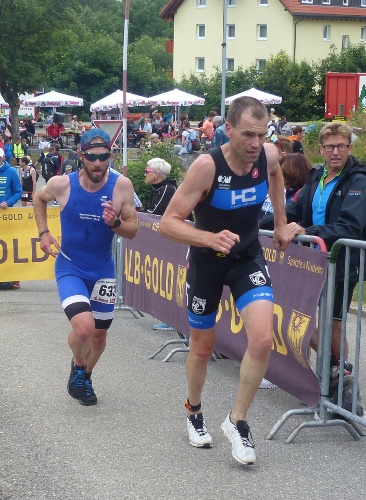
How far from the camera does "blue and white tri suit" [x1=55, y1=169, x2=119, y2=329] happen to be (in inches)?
266

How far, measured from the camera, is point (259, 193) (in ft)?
18.2

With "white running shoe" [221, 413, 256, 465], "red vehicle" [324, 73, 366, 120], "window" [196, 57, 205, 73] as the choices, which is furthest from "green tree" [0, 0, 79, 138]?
"white running shoe" [221, 413, 256, 465]

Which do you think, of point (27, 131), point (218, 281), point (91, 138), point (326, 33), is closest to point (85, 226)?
point (91, 138)

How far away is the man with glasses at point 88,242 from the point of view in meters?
6.68

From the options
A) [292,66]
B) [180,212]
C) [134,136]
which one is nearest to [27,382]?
[180,212]

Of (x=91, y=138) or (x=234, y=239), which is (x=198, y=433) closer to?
(x=234, y=239)

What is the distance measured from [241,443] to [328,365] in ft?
3.31

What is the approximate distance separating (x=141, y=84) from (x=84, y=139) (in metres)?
67.8

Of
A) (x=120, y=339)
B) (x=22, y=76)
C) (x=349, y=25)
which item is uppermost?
(x=349, y=25)

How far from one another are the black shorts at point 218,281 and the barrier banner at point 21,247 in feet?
24.6

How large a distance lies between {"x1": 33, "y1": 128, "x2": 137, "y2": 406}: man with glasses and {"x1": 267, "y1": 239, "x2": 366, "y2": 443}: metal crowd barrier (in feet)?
4.98

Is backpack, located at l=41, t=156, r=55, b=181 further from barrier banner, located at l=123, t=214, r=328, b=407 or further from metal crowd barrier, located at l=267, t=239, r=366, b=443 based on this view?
metal crowd barrier, located at l=267, t=239, r=366, b=443

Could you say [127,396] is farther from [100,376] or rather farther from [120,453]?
[120,453]

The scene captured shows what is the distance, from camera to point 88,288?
6910 millimetres
